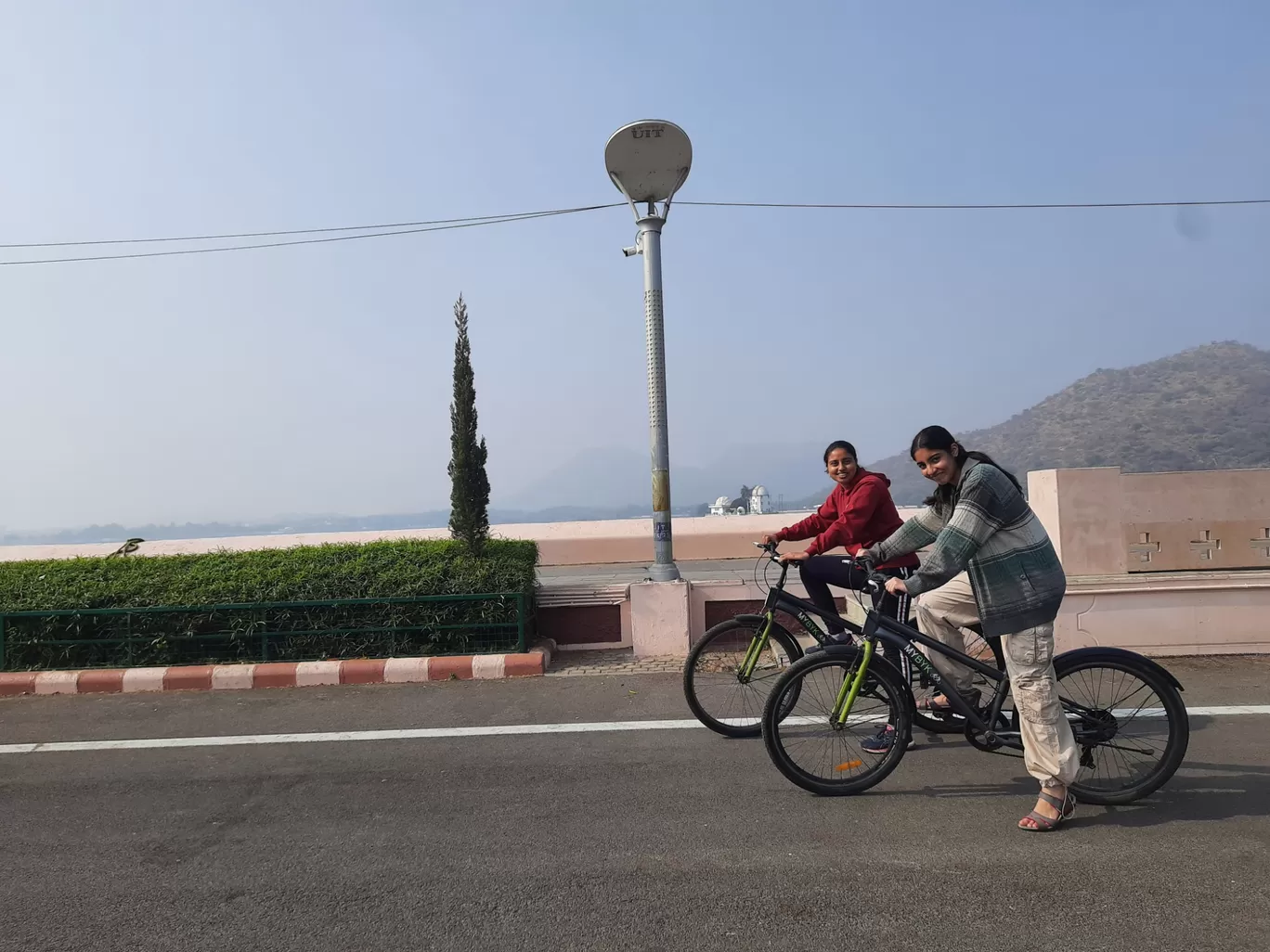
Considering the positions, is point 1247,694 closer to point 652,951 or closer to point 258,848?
point 652,951

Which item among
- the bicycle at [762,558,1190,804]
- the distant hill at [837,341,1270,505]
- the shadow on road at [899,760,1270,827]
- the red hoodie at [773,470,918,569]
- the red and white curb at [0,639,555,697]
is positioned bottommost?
the shadow on road at [899,760,1270,827]

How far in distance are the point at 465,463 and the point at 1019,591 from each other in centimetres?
589

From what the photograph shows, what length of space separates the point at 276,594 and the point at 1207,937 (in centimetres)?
700

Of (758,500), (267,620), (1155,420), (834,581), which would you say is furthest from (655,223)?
(1155,420)

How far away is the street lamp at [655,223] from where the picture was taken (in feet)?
25.9

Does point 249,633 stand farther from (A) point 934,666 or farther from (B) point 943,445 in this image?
(B) point 943,445

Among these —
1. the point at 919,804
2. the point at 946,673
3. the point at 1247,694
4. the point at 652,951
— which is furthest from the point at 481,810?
the point at 1247,694

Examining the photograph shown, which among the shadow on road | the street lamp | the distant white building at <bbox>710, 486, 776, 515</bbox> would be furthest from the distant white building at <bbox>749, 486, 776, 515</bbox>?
the shadow on road

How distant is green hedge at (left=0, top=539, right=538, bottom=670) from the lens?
7.48 m

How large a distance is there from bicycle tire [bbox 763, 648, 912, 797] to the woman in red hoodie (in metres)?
0.85

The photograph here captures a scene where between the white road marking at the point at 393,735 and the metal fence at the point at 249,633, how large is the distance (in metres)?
1.79

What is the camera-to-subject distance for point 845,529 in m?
5.29

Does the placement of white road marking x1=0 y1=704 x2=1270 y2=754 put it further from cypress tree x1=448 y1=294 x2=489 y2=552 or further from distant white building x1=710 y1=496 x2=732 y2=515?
distant white building x1=710 y1=496 x2=732 y2=515

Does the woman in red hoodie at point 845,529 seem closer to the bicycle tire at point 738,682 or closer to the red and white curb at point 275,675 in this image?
the bicycle tire at point 738,682
